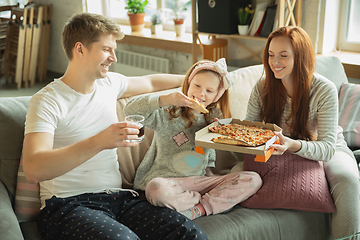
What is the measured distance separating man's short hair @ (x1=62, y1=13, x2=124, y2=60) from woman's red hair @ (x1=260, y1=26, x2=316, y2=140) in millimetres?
808

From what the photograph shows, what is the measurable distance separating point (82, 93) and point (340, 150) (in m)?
1.38

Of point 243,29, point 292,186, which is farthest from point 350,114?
point 243,29

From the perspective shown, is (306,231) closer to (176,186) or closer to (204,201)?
(204,201)

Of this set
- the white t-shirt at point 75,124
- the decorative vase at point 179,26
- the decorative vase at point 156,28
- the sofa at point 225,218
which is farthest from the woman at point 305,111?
the decorative vase at point 156,28

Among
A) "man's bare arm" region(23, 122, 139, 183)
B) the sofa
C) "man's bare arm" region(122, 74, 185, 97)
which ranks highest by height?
"man's bare arm" region(122, 74, 185, 97)

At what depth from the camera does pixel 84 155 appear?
1.34m

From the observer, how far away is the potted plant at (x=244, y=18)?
3223 millimetres

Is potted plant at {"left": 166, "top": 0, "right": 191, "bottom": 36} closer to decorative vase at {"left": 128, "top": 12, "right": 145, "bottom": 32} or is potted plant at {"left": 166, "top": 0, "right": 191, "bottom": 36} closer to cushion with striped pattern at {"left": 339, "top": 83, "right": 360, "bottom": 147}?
decorative vase at {"left": 128, "top": 12, "right": 145, "bottom": 32}

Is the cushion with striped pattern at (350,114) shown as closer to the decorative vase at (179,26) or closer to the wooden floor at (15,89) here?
the decorative vase at (179,26)

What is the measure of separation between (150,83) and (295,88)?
31.0 inches

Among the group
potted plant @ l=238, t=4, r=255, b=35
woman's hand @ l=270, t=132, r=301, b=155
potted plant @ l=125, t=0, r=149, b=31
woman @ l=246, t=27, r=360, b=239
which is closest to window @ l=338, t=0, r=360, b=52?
potted plant @ l=238, t=4, r=255, b=35

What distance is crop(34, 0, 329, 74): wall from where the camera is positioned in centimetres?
311

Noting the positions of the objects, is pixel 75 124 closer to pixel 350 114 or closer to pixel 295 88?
pixel 295 88

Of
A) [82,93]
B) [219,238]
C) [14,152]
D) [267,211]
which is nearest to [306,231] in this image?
[267,211]
